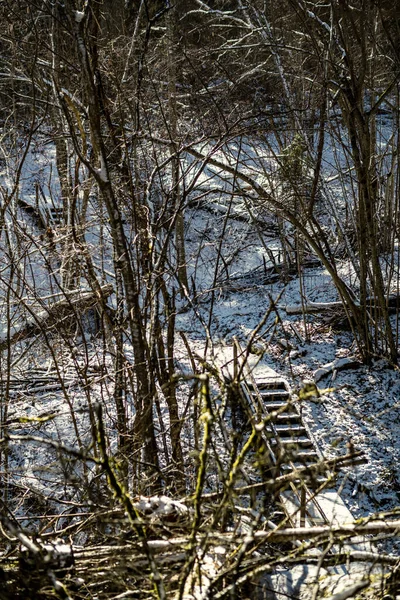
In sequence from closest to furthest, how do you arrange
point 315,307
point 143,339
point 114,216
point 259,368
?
point 114,216
point 143,339
point 259,368
point 315,307

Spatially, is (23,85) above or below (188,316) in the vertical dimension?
above

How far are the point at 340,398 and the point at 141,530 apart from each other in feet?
23.9

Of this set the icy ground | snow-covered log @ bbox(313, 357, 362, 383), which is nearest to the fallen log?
the icy ground

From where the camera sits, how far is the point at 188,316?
12250mm

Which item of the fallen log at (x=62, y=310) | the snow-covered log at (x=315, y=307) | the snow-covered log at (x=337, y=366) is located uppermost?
the fallen log at (x=62, y=310)

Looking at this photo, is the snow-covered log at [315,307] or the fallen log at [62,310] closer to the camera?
the fallen log at [62,310]

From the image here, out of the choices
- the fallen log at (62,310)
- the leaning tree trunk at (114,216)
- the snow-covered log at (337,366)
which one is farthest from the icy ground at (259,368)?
the leaning tree trunk at (114,216)

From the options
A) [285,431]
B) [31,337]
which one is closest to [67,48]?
[31,337]

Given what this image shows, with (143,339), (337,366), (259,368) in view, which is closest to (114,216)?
(143,339)

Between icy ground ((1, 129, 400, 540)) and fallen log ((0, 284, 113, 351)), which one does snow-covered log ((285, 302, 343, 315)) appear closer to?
icy ground ((1, 129, 400, 540))

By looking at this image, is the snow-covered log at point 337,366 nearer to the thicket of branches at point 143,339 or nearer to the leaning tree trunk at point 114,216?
the thicket of branches at point 143,339

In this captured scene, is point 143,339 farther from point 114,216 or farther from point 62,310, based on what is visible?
point 62,310

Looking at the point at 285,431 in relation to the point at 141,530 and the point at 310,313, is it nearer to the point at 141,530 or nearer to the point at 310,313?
the point at 310,313

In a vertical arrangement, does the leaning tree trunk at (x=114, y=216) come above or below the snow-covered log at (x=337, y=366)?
above
